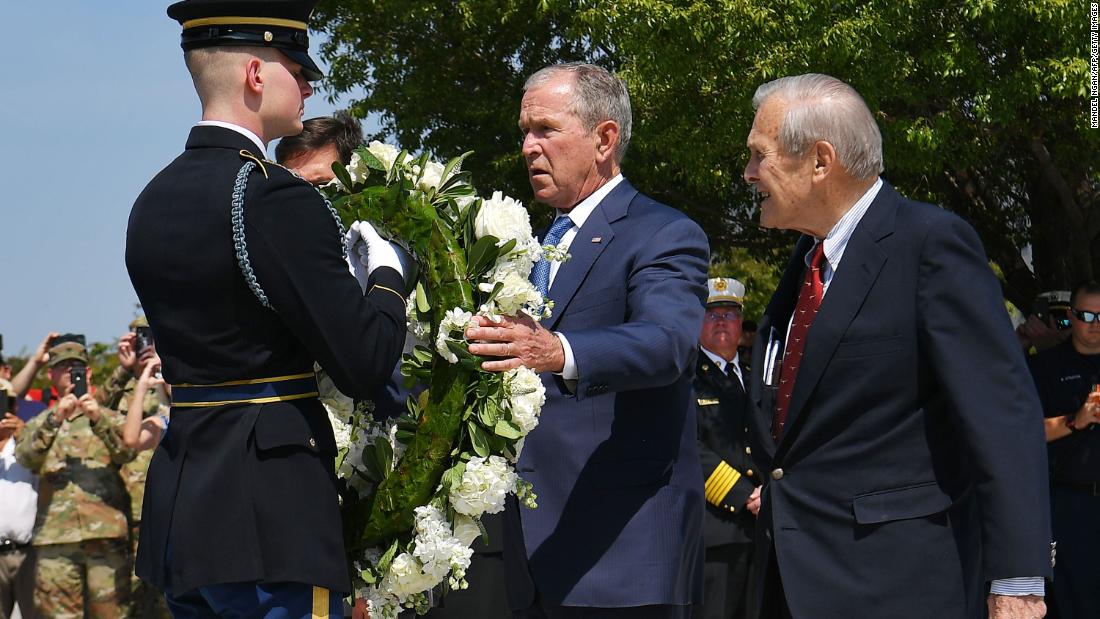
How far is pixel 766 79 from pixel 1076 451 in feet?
12.6

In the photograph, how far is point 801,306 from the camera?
138 inches

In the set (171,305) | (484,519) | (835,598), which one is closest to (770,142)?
(835,598)

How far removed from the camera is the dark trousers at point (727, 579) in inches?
322

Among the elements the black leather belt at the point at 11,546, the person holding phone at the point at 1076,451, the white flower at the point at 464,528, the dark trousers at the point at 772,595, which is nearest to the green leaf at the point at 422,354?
the white flower at the point at 464,528

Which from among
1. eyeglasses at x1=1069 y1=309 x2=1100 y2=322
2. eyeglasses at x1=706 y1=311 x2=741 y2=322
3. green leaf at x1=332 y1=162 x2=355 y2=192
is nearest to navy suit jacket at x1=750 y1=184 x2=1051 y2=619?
green leaf at x1=332 y1=162 x2=355 y2=192

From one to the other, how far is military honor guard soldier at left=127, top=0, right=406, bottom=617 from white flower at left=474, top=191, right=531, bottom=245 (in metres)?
0.31

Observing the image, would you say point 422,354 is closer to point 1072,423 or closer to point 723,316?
point 723,316

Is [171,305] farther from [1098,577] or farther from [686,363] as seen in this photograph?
[1098,577]

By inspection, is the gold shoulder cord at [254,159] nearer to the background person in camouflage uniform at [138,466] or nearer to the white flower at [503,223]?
the white flower at [503,223]

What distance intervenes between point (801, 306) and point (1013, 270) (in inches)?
461

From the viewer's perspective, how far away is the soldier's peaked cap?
10.1ft

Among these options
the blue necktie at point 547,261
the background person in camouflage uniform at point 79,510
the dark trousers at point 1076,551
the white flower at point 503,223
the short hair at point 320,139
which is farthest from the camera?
the background person in camouflage uniform at point 79,510

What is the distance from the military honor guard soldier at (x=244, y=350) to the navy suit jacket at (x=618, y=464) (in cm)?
84

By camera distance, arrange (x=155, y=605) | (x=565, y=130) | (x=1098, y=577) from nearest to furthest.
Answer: (x=565, y=130), (x=1098, y=577), (x=155, y=605)
